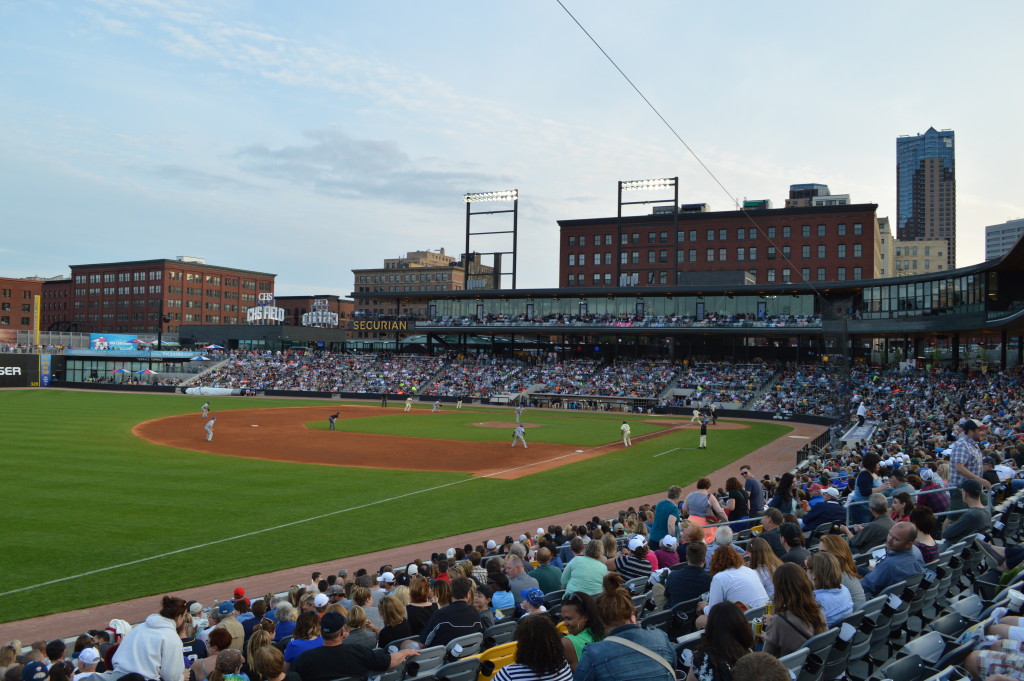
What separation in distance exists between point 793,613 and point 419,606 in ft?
14.0

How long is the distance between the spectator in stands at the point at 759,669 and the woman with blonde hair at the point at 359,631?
14.5ft

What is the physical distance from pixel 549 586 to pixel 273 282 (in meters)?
153

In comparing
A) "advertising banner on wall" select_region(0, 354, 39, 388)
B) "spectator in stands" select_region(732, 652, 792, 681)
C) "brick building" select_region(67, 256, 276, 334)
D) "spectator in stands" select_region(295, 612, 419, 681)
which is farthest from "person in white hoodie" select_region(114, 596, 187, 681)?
"brick building" select_region(67, 256, 276, 334)

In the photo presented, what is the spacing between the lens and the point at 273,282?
498 ft

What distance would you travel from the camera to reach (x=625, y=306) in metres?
75.9

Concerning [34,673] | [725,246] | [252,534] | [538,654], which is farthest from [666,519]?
[725,246]

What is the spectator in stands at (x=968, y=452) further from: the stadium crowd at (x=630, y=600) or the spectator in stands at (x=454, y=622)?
the spectator in stands at (x=454, y=622)

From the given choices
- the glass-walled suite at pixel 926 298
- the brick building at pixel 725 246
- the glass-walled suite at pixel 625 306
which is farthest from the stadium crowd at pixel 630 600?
the brick building at pixel 725 246

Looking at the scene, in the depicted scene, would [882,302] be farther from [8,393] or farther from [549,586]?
[8,393]

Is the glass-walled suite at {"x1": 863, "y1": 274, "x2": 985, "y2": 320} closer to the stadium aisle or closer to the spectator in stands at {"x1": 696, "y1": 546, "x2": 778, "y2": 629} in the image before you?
the stadium aisle

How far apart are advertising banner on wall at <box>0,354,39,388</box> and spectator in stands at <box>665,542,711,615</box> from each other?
94826mm

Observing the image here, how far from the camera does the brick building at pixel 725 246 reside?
85.3 metres

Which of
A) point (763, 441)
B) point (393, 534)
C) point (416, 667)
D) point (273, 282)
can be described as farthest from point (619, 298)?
point (273, 282)

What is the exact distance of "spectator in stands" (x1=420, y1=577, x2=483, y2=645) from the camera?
693 centimetres
